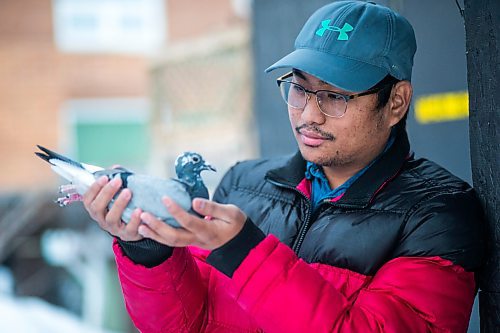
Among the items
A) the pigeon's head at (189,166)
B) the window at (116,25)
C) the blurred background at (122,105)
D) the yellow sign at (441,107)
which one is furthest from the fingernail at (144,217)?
the window at (116,25)

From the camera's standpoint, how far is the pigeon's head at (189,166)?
1.25 metres

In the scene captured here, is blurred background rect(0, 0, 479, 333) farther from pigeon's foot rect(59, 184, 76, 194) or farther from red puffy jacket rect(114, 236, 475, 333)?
pigeon's foot rect(59, 184, 76, 194)

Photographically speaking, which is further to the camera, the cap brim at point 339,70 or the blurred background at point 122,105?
the blurred background at point 122,105

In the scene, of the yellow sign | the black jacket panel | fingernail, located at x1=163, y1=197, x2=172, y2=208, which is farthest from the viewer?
the yellow sign

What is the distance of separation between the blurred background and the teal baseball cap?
4.44 feet

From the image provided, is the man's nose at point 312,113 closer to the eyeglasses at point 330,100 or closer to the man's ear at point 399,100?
the eyeglasses at point 330,100

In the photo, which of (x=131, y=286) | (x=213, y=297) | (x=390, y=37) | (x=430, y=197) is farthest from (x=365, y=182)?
(x=131, y=286)

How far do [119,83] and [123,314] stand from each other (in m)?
6.58

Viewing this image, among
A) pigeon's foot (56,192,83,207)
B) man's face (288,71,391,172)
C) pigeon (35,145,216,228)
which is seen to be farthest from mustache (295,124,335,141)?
pigeon's foot (56,192,83,207)

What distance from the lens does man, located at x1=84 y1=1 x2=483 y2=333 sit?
1212mm

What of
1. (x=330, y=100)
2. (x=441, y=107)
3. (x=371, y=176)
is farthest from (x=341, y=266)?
(x=441, y=107)

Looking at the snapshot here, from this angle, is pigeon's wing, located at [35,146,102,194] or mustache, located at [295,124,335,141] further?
mustache, located at [295,124,335,141]

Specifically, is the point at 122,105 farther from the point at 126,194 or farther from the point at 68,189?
the point at 126,194

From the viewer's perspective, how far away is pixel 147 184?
1204 mm
